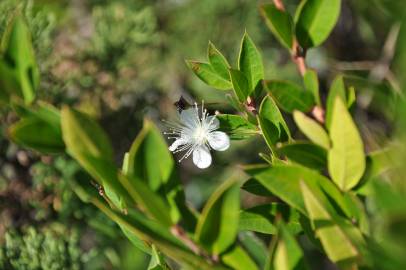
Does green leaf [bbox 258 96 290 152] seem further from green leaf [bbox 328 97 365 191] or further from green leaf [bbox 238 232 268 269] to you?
green leaf [bbox 238 232 268 269]

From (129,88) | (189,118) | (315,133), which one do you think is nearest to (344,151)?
(315,133)

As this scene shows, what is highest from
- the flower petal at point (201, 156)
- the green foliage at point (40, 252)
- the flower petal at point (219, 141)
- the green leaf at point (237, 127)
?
the green leaf at point (237, 127)

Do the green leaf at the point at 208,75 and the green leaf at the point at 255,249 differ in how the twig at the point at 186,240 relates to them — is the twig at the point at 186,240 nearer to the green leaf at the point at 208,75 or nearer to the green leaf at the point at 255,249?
the green leaf at the point at 208,75

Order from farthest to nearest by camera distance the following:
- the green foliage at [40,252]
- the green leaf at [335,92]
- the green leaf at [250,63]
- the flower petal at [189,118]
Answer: the green foliage at [40,252] → the flower petal at [189,118] → the green leaf at [250,63] → the green leaf at [335,92]

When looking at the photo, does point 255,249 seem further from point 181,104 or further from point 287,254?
point 287,254

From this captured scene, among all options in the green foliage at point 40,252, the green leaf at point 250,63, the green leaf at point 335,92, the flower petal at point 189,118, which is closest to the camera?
the green leaf at point 335,92

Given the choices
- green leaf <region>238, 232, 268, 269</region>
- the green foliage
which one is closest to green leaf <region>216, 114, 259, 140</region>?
green leaf <region>238, 232, 268, 269</region>

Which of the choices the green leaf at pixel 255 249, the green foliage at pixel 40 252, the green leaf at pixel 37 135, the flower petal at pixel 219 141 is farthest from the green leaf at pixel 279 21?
the green foliage at pixel 40 252

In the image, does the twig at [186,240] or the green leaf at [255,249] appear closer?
the twig at [186,240]
